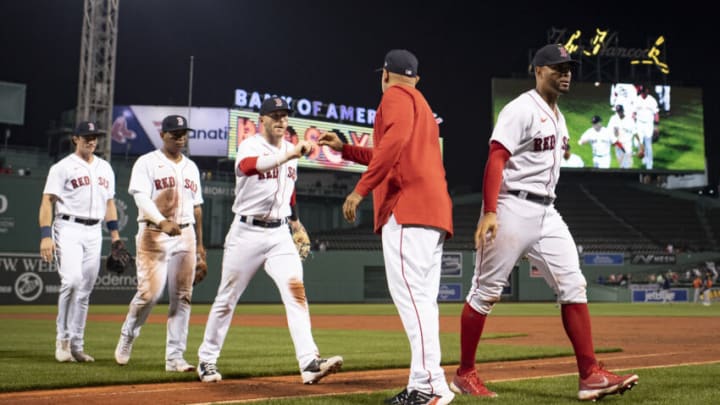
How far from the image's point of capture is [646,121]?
4181 centimetres

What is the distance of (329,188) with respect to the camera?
41.7 metres

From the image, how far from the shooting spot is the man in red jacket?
4195mm

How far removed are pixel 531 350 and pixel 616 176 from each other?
41.1 metres

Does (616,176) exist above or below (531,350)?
above

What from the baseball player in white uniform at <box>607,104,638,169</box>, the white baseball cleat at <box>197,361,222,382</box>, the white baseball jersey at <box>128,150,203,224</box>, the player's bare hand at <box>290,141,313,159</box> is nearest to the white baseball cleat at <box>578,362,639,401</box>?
the player's bare hand at <box>290,141,313,159</box>

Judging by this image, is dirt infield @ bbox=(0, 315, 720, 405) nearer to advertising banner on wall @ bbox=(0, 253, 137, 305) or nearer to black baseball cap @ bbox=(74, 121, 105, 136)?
black baseball cap @ bbox=(74, 121, 105, 136)

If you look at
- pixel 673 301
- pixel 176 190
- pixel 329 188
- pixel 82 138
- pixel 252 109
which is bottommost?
pixel 673 301

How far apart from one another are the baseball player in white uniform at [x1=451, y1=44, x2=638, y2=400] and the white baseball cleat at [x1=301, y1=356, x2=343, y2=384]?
883mm

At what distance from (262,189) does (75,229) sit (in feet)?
8.91

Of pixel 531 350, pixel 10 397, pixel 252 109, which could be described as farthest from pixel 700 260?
pixel 10 397

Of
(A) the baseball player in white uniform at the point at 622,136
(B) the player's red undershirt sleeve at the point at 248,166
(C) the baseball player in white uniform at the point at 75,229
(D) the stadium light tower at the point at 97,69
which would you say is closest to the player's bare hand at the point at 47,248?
(C) the baseball player in white uniform at the point at 75,229

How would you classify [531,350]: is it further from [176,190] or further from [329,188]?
[329,188]

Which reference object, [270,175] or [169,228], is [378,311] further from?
[270,175]

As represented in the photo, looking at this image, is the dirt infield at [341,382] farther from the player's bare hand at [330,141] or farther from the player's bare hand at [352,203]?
the player's bare hand at [330,141]
